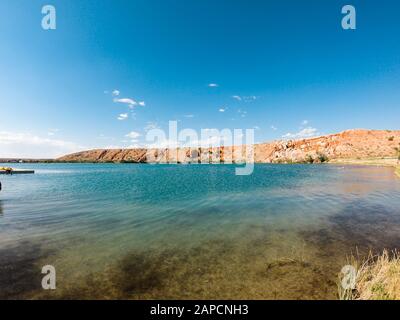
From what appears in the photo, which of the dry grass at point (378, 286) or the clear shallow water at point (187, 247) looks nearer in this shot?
the dry grass at point (378, 286)

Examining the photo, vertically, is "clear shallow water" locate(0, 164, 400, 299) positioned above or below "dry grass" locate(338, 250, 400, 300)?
below

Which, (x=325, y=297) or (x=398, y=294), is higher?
(x=398, y=294)

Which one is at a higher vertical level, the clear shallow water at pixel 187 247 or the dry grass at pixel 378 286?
the dry grass at pixel 378 286

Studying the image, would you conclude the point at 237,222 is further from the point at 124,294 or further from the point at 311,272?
the point at 124,294

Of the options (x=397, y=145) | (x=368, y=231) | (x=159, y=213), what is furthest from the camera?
(x=397, y=145)

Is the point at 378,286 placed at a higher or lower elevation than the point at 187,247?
higher

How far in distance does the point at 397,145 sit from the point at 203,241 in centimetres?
16434

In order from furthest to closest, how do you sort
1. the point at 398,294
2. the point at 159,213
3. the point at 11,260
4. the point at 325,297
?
the point at 159,213 → the point at 11,260 → the point at 325,297 → the point at 398,294

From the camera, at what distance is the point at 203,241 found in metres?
11.8

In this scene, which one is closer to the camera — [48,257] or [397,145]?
[48,257]

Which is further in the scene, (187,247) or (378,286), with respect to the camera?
(187,247)

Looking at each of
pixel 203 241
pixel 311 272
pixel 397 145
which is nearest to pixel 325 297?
pixel 311 272

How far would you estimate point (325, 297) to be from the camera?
6.82 m

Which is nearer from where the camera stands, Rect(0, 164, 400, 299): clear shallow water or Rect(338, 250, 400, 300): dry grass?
Rect(338, 250, 400, 300): dry grass
